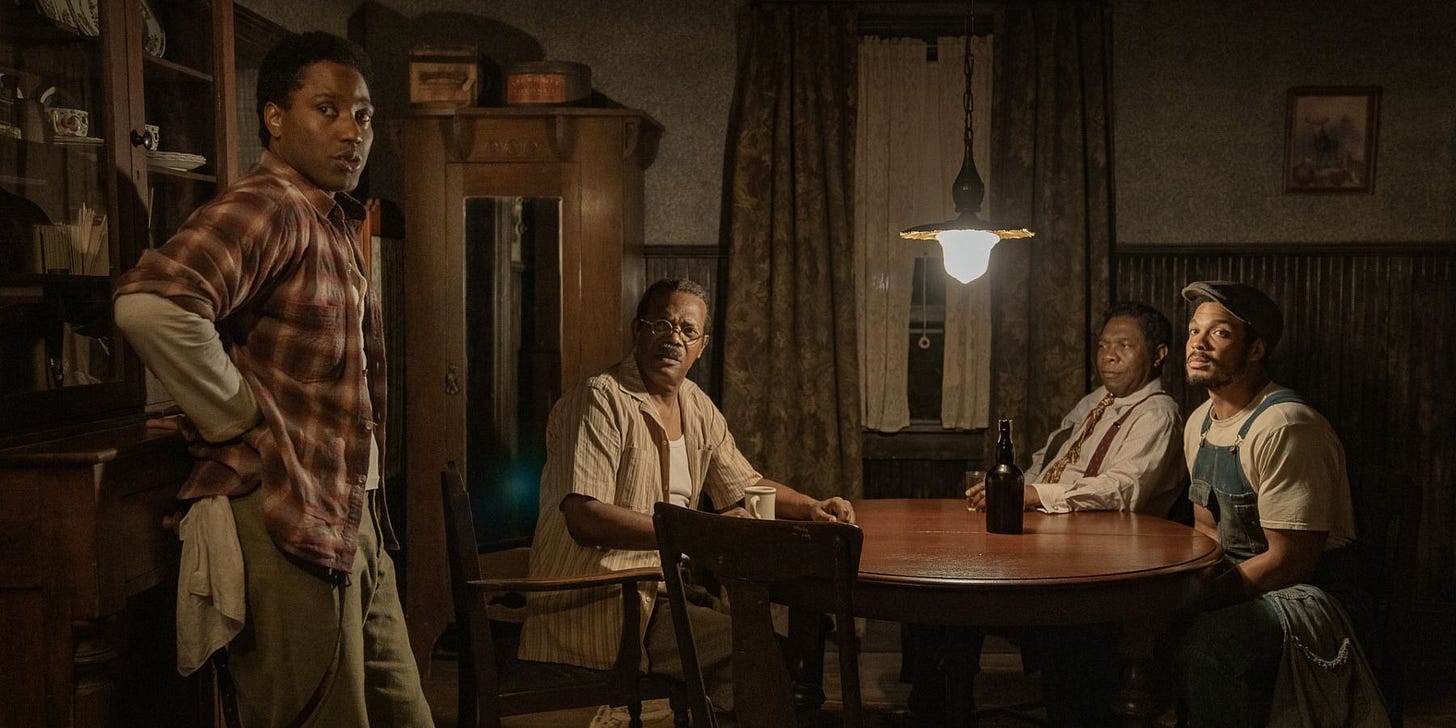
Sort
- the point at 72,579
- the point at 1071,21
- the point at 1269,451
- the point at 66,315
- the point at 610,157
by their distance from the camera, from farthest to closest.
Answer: the point at 1071,21, the point at 610,157, the point at 1269,451, the point at 66,315, the point at 72,579

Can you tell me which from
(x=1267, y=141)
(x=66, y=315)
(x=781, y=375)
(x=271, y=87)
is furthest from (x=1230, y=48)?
(x=66, y=315)

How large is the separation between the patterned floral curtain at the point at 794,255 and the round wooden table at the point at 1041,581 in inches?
60.0

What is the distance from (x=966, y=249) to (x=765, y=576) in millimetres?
1522

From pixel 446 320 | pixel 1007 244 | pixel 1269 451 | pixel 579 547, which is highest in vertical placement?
pixel 1007 244

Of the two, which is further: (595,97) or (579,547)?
(595,97)

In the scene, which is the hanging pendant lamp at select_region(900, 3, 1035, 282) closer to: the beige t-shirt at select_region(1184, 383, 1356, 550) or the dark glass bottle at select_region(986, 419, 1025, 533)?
the dark glass bottle at select_region(986, 419, 1025, 533)

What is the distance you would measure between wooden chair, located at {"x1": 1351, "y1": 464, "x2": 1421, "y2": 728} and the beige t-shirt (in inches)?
4.0

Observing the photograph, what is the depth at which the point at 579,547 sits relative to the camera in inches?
107

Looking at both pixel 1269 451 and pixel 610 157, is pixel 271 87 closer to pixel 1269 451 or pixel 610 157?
pixel 610 157

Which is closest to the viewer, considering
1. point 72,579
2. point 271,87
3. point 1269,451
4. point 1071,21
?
point 72,579

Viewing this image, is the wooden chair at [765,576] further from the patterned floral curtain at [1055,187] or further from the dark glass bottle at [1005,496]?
the patterned floral curtain at [1055,187]

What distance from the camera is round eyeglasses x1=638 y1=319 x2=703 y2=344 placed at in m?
2.83

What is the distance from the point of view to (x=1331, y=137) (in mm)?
4219

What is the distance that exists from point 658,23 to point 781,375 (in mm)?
1424
